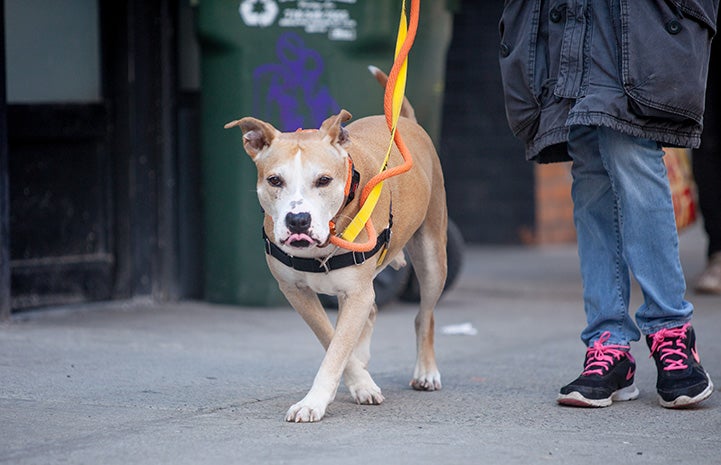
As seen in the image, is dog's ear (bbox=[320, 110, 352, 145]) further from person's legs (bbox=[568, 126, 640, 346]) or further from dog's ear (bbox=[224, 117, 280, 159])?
person's legs (bbox=[568, 126, 640, 346])

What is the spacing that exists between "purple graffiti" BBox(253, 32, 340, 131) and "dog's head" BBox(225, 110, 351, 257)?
A: 2.30 meters

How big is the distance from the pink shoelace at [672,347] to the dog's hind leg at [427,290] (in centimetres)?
78

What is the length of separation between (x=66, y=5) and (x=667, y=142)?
3.42m

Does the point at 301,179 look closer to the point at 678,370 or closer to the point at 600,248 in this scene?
the point at 600,248

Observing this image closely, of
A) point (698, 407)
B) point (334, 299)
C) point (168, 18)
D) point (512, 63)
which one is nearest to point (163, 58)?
point (168, 18)

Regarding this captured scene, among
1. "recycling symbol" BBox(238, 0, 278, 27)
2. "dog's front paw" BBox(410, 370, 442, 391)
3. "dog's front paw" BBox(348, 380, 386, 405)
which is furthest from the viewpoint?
"recycling symbol" BBox(238, 0, 278, 27)

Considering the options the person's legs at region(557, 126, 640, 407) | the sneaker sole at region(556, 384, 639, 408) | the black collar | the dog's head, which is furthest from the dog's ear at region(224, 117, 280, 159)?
the sneaker sole at region(556, 384, 639, 408)

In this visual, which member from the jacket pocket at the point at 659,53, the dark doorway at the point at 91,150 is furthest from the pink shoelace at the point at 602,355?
the dark doorway at the point at 91,150

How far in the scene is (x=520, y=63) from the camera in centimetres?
391

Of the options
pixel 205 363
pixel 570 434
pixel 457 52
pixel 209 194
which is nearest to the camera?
pixel 570 434

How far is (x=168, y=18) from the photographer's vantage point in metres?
6.25

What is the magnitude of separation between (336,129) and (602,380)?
1.19 m

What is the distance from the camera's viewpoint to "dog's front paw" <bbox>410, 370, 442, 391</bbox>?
405 cm

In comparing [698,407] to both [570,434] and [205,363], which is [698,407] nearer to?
[570,434]
